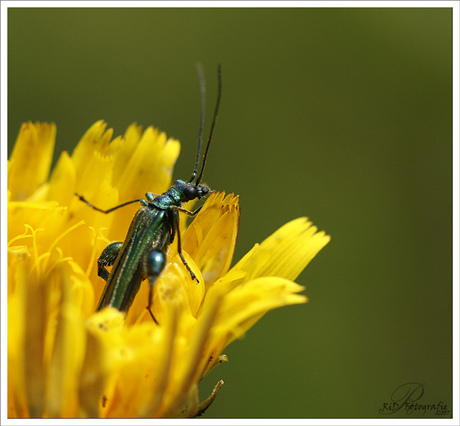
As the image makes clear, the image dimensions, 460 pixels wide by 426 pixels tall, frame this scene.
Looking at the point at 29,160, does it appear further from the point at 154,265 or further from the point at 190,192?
the point at 154,265

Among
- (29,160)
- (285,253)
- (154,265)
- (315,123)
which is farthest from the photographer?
(315,123)

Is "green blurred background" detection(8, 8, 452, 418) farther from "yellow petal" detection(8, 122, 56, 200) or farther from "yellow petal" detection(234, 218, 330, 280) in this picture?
"yellow petal" detection(234, 218, 330, 280)

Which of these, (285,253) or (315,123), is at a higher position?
(315,123)

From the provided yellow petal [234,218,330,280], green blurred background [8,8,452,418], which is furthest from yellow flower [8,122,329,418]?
green blurred background [8,8,452,418]

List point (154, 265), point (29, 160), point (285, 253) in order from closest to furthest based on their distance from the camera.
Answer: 1. point (154, 265)
2. point (285, 253)
3. point (29, 160)

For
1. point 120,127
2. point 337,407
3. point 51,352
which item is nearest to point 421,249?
point 337,407

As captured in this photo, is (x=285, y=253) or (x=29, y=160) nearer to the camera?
(x=285, y=253)

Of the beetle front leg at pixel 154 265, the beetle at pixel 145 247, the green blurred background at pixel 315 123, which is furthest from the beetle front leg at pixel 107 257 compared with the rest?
the green blurred background at pixel 315 123

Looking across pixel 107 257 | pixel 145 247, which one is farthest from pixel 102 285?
pixel 145 247
